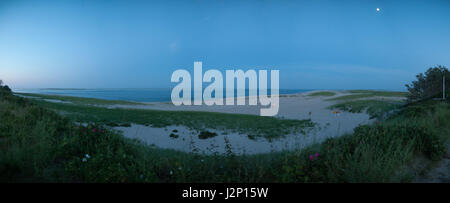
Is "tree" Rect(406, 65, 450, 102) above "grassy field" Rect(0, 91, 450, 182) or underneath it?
above

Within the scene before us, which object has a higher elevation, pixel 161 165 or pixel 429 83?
pixel 429 83

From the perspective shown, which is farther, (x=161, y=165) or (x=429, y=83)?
(x=429, y=83)

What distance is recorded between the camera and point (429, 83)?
1509cm

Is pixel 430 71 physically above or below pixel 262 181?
above

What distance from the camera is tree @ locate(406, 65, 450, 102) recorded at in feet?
47.1

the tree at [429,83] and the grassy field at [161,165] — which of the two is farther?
the tree at [429,83]

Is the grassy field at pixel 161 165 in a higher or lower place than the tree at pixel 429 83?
lower

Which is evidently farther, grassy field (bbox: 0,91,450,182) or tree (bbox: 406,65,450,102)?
tree (bbox: 406,65,450,102)

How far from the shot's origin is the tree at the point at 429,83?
14.4 meters
